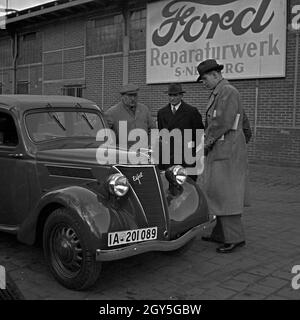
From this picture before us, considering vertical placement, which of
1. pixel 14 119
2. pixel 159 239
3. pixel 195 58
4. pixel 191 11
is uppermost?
pixel 191 11

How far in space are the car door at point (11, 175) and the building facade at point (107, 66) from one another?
7414mm

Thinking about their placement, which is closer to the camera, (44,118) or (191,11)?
(44,118)

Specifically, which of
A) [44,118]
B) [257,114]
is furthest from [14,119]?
[257,114]

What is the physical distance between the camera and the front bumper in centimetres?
328

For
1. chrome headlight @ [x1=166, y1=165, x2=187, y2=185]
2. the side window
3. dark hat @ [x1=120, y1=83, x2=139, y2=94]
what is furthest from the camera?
dark hat @ [x1=120, y1=83, x2=139, y2=94]

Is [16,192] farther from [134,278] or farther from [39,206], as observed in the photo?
[134,278]

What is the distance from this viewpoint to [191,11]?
11.7 meters

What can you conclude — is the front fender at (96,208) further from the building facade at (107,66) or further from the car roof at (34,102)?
the building facade at (107,66)

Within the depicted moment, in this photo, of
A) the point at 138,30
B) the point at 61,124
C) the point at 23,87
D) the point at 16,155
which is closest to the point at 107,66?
the point at 138,30

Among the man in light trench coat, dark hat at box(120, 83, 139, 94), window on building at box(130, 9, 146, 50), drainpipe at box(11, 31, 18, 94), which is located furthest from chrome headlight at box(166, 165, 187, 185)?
drainpipe at box(11, 31, 18, 94)

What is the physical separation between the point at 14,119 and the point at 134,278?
6.56 ft

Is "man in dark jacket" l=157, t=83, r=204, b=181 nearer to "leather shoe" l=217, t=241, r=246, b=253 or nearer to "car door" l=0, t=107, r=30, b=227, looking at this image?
"leather shoe" l=217, t=241, r=246, b=253

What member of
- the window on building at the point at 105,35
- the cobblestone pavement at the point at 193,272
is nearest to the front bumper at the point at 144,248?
the cobblestone pavement at the point at 193,272

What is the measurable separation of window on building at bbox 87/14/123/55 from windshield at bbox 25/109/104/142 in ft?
32.0
